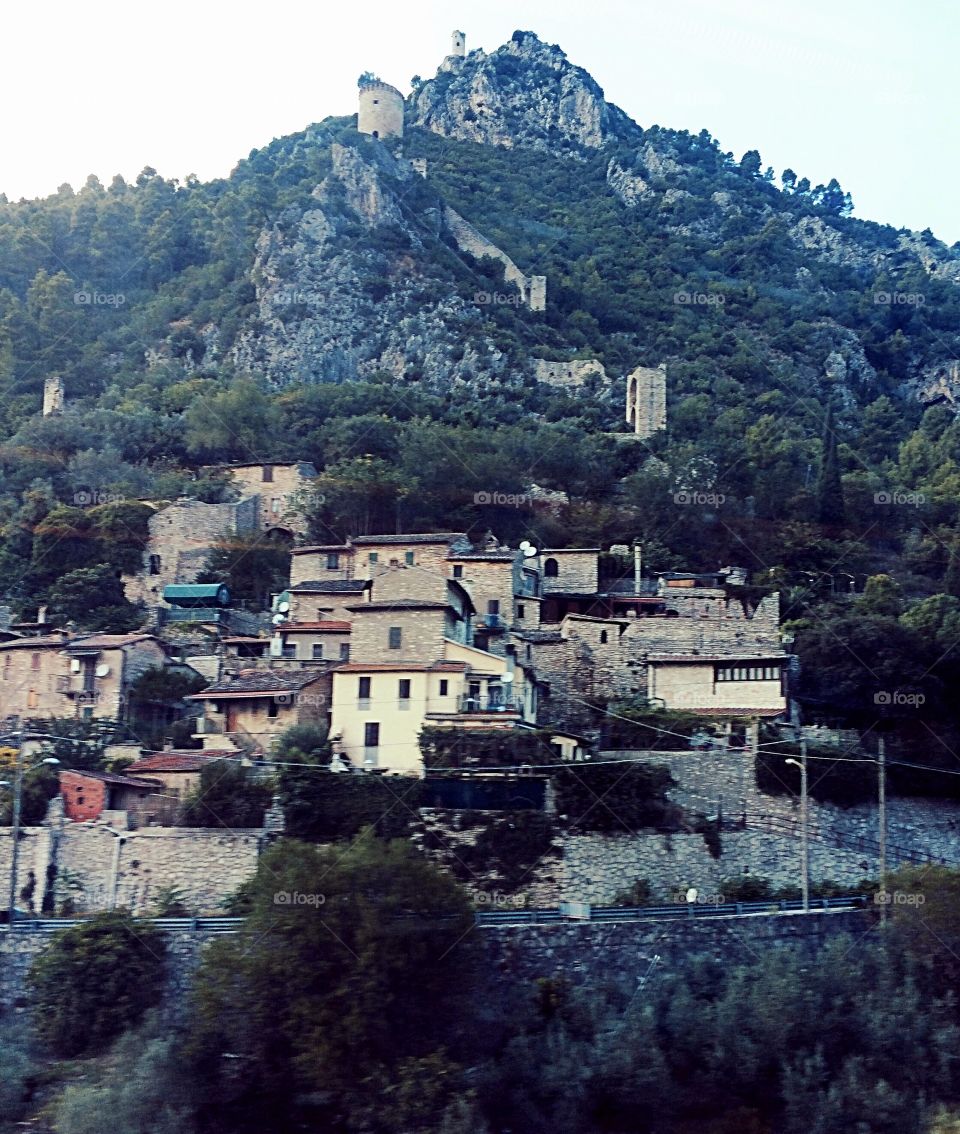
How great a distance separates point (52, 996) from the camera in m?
29.6

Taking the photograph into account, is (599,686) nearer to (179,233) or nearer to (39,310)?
(39,310)

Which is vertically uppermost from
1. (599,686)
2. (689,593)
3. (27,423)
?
(27,423)

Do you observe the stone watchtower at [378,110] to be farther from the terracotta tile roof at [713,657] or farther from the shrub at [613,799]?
the shrub at [613,799]

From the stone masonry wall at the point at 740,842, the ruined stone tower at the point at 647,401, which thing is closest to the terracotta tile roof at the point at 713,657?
the stone masonry wall at the point at 740,842

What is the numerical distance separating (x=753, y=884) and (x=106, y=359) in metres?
55.9

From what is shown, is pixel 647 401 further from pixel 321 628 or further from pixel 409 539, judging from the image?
pixel 321 628

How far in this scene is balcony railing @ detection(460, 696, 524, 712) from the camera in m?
38.6

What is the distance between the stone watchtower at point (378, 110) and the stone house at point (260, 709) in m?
78.3

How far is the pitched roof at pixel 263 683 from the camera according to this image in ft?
132

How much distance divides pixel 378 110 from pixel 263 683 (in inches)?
3130

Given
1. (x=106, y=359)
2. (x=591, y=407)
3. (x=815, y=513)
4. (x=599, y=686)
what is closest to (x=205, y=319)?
(x=106, y=359)

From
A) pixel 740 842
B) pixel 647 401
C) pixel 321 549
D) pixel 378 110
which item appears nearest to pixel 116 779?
pixel 740 842

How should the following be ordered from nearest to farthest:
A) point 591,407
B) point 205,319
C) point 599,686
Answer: point 599,686, point 591,407, point 205,319

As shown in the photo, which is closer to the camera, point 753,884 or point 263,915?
point 263,915
